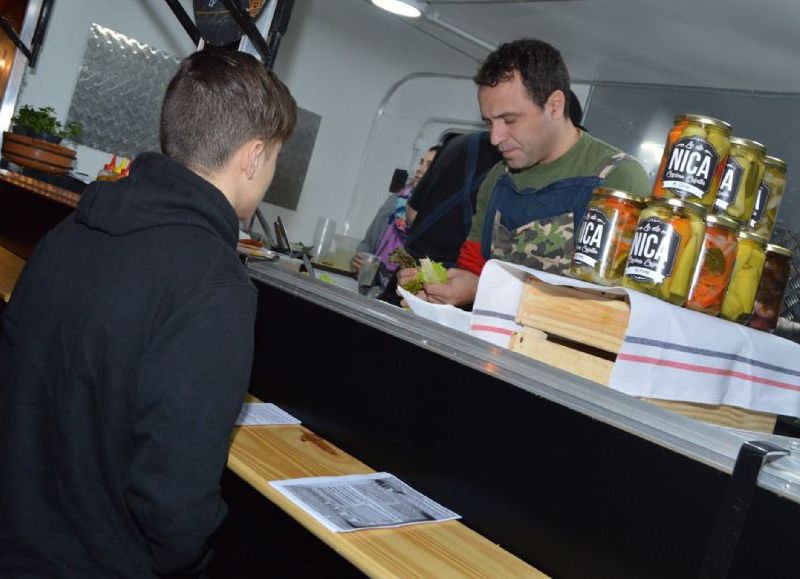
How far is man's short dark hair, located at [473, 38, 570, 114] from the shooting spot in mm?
2316

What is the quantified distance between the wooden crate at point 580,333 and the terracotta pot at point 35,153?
3.90 metres

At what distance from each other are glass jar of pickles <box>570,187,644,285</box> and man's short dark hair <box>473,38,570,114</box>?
0.95 m

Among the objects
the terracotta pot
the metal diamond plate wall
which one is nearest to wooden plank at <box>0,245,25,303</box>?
the terracotta pot

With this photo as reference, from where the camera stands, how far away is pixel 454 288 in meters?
2.03

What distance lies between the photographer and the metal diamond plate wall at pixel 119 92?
6145mm

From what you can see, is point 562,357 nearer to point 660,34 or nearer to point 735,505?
point 735,505

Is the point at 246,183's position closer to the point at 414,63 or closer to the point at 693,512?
the point at 693,512

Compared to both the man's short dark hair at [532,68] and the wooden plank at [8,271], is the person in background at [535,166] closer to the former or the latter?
the man's short dark hair at [532,68]

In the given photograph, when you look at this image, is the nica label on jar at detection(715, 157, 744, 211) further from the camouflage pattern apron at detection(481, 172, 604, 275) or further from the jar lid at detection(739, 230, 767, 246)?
the camouflage pattern apron at detection(481, 172, 604, 275)

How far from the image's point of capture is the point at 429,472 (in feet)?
5.80

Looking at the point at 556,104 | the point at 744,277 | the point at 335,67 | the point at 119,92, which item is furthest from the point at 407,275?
the point at 335,67

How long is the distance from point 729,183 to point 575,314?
1.18ft

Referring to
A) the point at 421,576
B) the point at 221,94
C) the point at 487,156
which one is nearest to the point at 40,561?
the point at 421,576

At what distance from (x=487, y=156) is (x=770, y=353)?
4.39 feet
